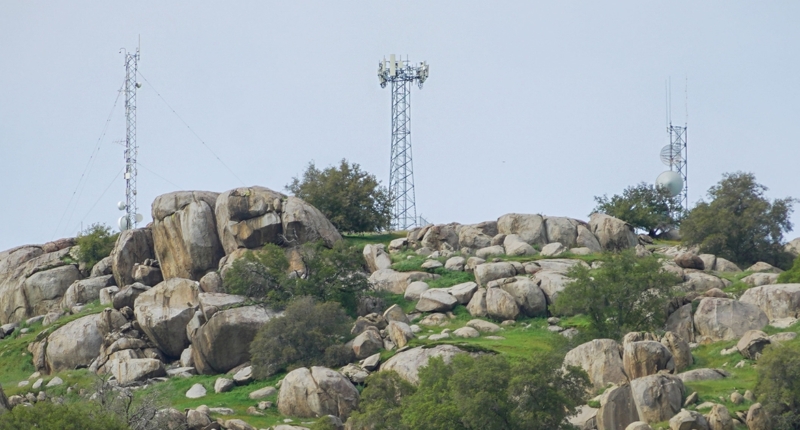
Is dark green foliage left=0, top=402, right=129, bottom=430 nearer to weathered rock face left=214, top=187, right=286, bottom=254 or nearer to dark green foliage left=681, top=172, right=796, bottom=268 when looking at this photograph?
weathered rock face left=214, top=187, right=286, bottom=254

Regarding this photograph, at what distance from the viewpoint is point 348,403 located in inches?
2687

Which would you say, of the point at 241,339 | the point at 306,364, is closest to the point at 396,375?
the point at 306,364

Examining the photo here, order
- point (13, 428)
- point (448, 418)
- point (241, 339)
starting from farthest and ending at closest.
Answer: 1. point (241, 339)
2. point (448, 418)
3. point (13, 428)

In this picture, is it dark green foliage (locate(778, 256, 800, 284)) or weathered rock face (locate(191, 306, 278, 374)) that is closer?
weathered rock face (locate(191, 306, 278, 374))

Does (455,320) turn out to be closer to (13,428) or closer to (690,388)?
(690,388)

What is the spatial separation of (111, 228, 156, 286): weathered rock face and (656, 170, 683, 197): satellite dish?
150 feet

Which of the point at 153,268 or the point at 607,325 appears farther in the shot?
the point at 153,268

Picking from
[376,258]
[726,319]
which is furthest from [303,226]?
[726,319]

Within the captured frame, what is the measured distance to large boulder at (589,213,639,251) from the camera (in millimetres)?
101188

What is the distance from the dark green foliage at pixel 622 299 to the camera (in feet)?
247

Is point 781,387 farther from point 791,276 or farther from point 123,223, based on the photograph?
point 123,223

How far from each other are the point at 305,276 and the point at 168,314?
9416 mm

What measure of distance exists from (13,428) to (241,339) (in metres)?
30.8

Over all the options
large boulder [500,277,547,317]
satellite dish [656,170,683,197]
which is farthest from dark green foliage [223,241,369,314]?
satellite dish [656,170,683,197]
